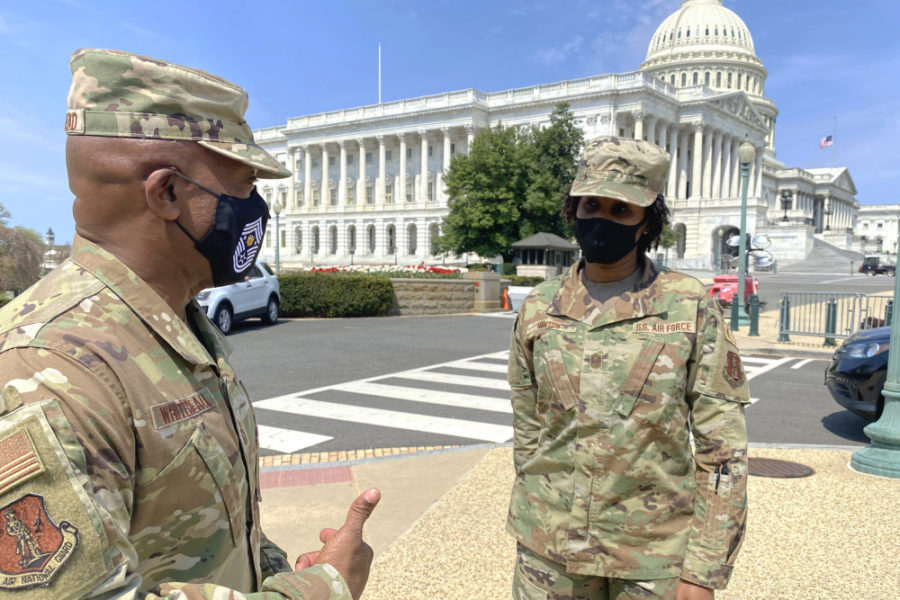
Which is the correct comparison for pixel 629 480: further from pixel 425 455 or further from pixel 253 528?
pixel 425 455

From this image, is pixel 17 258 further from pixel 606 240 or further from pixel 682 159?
pixel 682 159

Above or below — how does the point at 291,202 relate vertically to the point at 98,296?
above

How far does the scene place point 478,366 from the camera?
11.5m

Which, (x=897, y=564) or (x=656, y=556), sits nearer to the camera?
(x=656, y=556)

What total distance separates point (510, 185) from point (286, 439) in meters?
36.5

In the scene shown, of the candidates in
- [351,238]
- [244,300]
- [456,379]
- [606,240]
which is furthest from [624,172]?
[351,238]

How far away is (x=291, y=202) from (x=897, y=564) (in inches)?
3619

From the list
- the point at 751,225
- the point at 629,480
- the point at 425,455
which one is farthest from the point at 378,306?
the point at 751,225

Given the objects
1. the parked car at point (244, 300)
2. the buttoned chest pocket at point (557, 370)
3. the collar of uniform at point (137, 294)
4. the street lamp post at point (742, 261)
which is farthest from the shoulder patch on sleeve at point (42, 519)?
the street lamp post at point (742, 261)

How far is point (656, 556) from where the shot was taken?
88.2 inches

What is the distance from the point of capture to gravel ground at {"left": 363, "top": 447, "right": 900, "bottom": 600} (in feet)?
12.0

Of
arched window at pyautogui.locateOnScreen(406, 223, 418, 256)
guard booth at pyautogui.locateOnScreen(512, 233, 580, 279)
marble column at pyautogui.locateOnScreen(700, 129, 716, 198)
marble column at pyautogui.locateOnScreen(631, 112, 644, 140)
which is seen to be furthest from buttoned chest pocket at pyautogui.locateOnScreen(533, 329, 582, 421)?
marble column at pyautogui.locateOnScreen(700, 129, 716, 198)

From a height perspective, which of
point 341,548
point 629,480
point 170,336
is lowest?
point 629,480

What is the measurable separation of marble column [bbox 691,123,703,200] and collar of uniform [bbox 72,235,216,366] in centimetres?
7246
